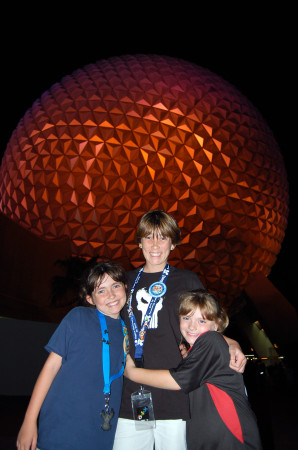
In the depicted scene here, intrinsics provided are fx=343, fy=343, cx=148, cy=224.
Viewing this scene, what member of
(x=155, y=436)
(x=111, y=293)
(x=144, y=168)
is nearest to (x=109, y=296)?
(x=111, y=293)

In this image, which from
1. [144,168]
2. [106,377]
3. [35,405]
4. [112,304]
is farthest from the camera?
[144,168]

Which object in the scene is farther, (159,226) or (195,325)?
(159,226)

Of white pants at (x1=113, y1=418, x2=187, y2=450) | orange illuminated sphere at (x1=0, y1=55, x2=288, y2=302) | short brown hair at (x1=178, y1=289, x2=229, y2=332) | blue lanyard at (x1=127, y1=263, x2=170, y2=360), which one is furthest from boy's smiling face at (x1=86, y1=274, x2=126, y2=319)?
orange illuminated sphere at (x1=0, y1=55, x2=288, y2=302)

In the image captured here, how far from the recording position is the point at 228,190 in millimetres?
11891

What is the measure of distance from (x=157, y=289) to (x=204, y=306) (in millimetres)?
363

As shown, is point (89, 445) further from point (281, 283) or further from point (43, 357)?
point (281, 283)

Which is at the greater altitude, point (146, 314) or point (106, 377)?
point (146, 314)

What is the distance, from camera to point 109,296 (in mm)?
2268

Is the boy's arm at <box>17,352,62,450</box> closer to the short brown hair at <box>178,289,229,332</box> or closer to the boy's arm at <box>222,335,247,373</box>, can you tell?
the short brown hair at <box>178,289,229,332</box>

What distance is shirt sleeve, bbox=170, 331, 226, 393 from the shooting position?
6.19 ft

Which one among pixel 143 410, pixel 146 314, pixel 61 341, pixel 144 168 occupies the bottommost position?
pixel 143 410

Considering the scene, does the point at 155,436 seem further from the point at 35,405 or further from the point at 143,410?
the point at 35,405

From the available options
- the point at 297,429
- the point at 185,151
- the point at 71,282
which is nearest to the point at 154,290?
the point at 297,429

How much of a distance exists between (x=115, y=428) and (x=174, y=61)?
1397 centimetres
